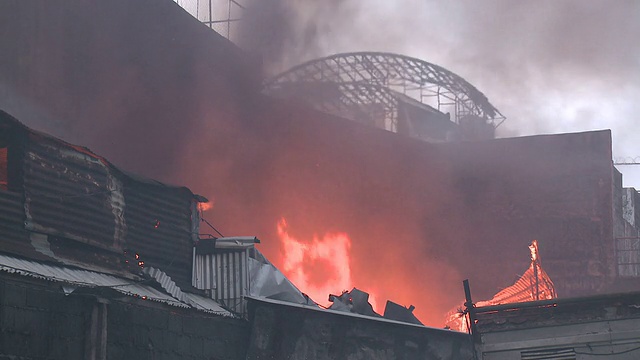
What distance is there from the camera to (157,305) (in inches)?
644

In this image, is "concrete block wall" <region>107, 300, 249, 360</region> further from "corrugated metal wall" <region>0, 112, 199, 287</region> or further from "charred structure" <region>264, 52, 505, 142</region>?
"charred structure" <region>264, 52, 505, 142</region>

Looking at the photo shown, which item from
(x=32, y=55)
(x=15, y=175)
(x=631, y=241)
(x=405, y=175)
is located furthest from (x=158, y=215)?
(x=631, y=241)

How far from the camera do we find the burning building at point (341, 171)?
1147 inches

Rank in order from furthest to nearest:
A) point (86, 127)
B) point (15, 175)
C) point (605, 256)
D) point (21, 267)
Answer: point (605, 256), point (86, 127), point (15, 175), point (21, 267)

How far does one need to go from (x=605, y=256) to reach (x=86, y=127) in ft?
64.4

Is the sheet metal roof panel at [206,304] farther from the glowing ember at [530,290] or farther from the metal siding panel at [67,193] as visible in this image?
the glowing ember at [530,290]

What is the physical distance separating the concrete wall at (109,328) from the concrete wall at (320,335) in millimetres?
460

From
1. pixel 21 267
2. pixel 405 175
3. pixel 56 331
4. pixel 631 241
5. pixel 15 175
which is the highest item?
pixel 405 175

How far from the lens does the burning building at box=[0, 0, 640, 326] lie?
29125mm

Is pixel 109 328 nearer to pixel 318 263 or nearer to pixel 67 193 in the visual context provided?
pixel 67 193

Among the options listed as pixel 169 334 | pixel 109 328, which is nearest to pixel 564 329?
pixel 169 334

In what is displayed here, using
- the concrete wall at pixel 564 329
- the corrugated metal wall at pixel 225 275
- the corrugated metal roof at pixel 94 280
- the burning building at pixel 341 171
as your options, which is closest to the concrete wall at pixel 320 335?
the corrugated metal roof at pixel 94 280

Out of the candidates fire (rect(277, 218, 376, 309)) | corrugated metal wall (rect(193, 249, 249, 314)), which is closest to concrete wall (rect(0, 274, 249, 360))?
corrugated metal wall (rect(193, 249, 249, 314))

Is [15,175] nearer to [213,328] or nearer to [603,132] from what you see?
[213,328]
